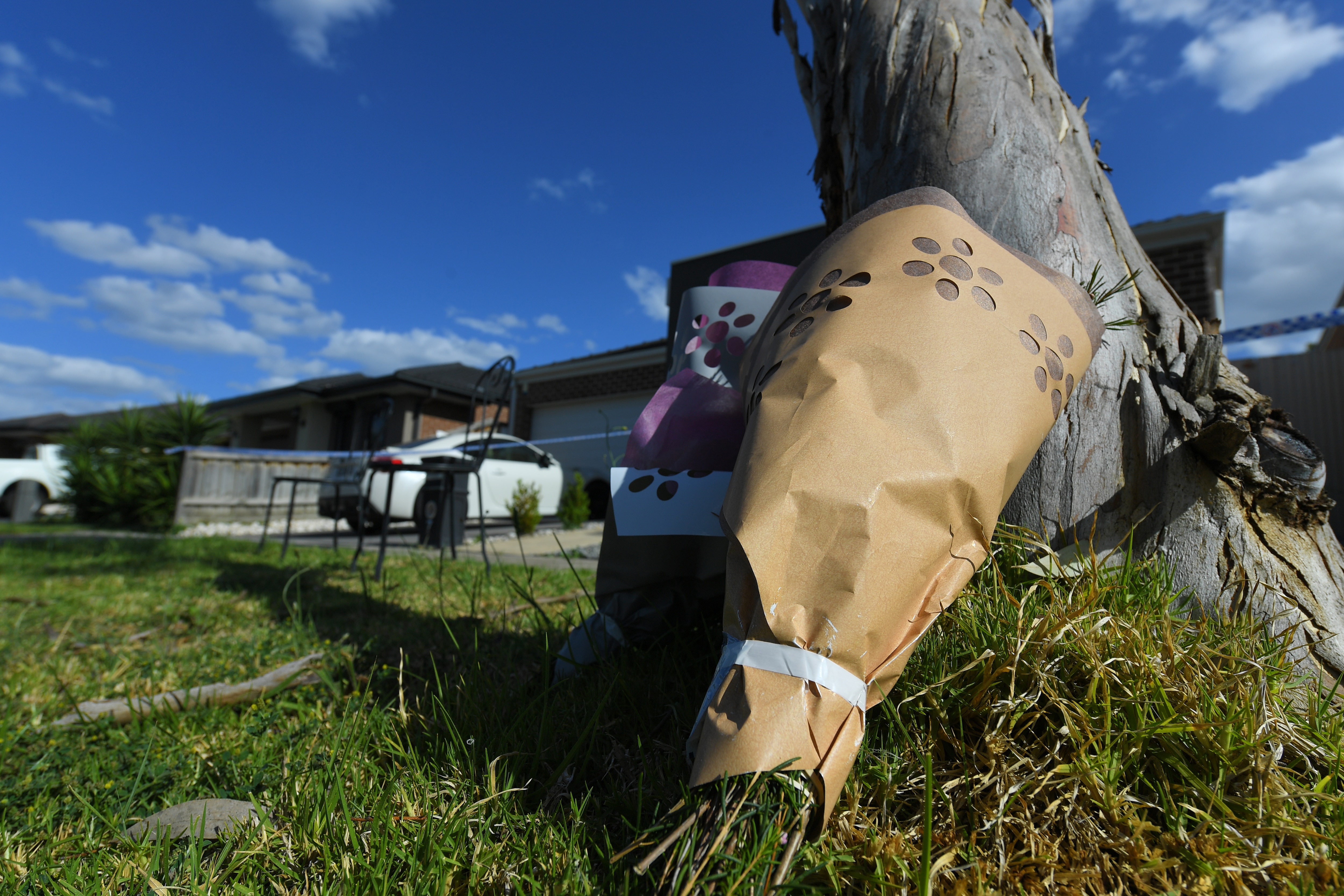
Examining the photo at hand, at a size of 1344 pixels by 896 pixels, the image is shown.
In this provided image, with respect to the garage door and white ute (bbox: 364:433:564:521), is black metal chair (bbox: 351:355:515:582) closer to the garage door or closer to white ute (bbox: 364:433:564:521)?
white ute (bbox: 364:433:564:521)

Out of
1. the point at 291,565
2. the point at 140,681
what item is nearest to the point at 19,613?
the point at 291,565

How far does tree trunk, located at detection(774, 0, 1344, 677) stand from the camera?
53.0 inches

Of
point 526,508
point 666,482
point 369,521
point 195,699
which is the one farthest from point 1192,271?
point 369,521

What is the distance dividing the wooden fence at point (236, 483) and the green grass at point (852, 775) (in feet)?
32.3

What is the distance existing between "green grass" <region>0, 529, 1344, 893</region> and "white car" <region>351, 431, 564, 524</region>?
20.7ft

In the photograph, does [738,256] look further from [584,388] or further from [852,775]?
[852,775]

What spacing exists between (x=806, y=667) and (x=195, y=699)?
214 cm

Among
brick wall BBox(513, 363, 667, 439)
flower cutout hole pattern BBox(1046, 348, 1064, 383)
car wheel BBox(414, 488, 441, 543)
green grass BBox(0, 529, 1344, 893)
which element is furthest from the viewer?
brick wall BBox(513, 363, 667, 439)

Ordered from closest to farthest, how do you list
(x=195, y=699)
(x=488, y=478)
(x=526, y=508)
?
1. (x=195, y=699)
2. (x=526, y=508)
3. (x=488, y=478)

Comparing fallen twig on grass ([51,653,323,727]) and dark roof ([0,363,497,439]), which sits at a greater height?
dark roof ([0,363,497,439])

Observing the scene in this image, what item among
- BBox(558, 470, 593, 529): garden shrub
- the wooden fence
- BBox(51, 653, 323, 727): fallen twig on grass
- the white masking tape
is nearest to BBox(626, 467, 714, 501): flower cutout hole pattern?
the white masking tape

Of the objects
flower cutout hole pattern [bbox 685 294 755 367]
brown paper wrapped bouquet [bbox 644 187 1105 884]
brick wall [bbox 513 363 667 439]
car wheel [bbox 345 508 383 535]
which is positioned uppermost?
brick wall [bbox 513 363 667 439]

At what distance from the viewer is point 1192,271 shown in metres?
8.01

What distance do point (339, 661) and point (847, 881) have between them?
1873 millimetres
